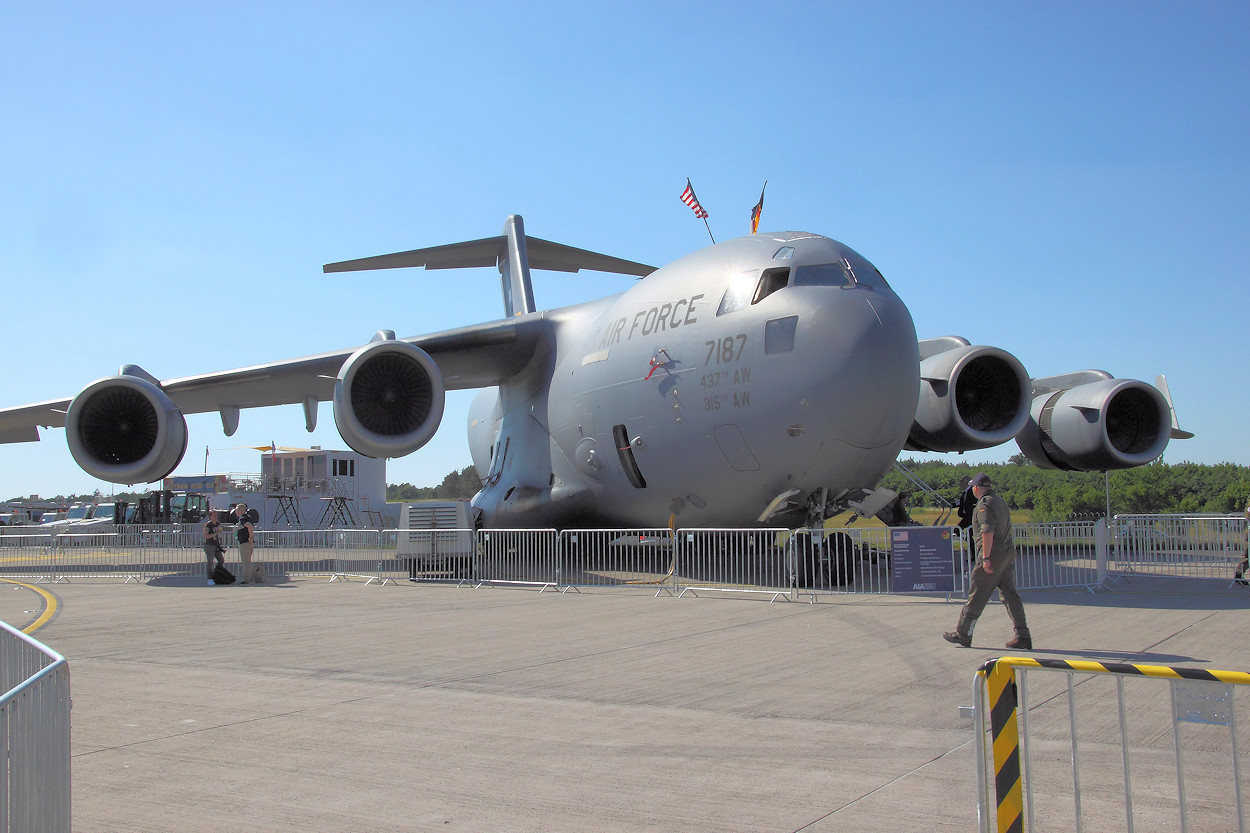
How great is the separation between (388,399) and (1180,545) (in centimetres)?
1389

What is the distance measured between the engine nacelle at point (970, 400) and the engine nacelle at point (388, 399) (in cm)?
761

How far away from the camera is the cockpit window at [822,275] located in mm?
12852

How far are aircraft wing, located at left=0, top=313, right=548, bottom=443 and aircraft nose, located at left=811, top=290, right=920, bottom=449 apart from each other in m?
7.27

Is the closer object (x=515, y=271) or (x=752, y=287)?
(x=752, y=287)

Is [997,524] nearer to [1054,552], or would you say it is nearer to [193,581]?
[1054,552]

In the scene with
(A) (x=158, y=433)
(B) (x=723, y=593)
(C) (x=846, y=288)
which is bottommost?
(B) (x=723, y=593)

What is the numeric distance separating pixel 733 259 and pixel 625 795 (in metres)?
10.3

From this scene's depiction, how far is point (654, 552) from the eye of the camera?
1839cm

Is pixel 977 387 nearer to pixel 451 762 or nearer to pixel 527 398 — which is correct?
pixel 527 398

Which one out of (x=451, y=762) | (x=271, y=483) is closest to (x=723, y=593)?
(x=451, y=762)

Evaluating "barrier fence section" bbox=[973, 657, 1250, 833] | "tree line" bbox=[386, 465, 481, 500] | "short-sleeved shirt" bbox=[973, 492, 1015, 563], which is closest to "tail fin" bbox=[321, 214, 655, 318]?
"short-sleeved shirt" bbox=[973, 492, 1015, 563]

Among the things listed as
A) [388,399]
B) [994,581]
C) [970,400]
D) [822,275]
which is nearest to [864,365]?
[822,275]

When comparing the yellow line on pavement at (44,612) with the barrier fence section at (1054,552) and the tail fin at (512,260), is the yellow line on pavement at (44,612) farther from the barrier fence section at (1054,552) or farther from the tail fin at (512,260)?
the barrier fence section at (1054,552)

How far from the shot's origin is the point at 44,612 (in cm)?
1237
